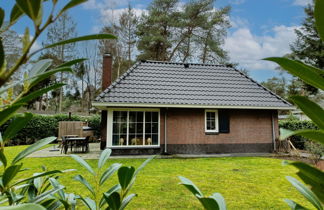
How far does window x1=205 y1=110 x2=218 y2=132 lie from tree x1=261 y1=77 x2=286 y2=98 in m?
27.7

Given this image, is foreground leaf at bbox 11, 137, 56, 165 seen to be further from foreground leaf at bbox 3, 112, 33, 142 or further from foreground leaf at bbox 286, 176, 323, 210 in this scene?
foreground leaf at bbox 286, 176, 323, 210

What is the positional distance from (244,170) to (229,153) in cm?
358

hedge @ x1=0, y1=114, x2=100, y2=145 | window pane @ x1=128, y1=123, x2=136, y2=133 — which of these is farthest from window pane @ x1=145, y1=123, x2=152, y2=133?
hedge @ x1=0, y1=114, x2=100, y2=145

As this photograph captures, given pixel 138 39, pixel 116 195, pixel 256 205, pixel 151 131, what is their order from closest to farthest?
pixel 116 195 → pixel 256 205 → pixel 151 131 → pixel 138 39

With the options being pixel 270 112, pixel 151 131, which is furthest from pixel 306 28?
pixel 151 131

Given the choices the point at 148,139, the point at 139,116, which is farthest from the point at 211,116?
the point at 139,116

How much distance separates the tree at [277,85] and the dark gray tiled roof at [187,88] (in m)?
25.1

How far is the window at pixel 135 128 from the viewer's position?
9.46 metres

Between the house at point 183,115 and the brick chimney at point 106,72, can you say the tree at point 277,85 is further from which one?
the brick chimney at point 106,72

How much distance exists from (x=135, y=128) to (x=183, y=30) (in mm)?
13979

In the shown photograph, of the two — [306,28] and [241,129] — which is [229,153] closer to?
[241,129]

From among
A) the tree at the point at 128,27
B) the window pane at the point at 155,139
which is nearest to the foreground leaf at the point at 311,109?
the window pane at the point at 155,139

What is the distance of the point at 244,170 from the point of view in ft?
21.9

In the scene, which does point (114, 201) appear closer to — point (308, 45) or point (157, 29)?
point (157, 29)
